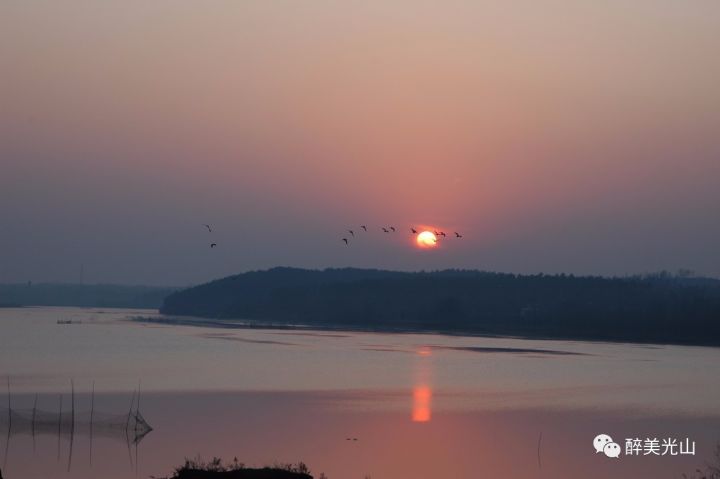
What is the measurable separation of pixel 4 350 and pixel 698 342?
Answer: 66.8 meters

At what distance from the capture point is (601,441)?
3531 centimetres

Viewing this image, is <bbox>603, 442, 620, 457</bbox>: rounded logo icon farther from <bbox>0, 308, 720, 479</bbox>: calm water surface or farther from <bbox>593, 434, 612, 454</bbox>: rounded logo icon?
<bbox>0, 308, 720, 479</bbox>: calm water surface

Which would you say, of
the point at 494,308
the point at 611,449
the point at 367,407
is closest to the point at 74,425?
the point at 367,407

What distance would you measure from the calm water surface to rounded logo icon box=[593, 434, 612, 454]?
13.0 inches

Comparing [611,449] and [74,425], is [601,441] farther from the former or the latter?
[74,425]

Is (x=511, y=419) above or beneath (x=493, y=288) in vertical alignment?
beneath

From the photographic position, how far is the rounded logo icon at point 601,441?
34.0 metres

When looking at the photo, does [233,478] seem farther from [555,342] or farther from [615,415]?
[555,342]

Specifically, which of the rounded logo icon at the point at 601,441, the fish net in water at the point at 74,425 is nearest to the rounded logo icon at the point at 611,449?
the rounded logo icon at the point at 601,441

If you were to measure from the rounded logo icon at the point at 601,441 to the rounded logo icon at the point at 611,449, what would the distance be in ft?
0.44

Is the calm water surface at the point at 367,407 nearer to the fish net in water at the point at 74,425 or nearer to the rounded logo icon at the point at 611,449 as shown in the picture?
the fish net in water at the point at 74,425

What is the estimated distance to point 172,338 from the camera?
97.0 meters

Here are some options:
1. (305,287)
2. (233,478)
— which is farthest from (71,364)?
(305,287)

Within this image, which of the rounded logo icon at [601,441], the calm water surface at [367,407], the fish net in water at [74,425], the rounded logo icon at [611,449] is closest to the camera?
the calm water surface at [367,407]
